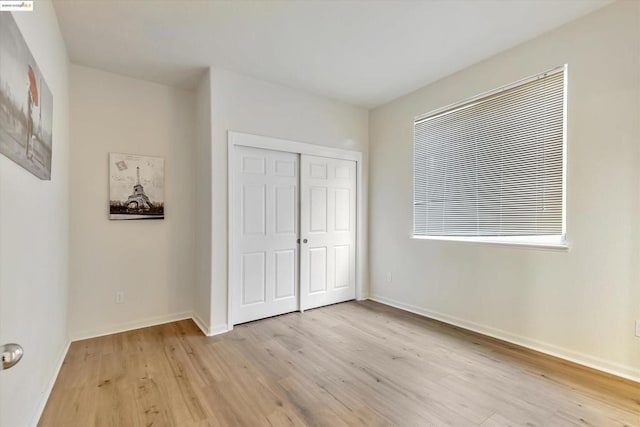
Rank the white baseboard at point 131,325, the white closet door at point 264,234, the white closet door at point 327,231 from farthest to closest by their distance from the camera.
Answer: the white closet door at point 327,231
the white closet door at point 264,234
the white baseboard at point 131,325

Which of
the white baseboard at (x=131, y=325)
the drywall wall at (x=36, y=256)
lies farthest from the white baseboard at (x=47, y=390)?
the white baseboard at (x=131, y=325)

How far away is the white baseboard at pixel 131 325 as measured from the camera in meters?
3.00

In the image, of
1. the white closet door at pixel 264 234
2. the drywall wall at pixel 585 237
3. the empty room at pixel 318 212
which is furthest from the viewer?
the white closet door at pixel 264 234

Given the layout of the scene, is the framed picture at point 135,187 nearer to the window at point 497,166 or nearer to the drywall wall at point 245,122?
the drywall wall at point 245,122

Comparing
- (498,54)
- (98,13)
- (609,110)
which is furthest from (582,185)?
(98,13)

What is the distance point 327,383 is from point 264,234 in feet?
5.92

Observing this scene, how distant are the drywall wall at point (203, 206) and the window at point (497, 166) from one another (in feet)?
8.01

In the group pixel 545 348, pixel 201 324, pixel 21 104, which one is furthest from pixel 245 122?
pixel 545 348

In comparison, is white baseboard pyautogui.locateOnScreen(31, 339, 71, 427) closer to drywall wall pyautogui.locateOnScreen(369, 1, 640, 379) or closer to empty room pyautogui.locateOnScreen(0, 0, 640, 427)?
empty room pyautogui.locateOnScreen(0, 0, 640, 427)

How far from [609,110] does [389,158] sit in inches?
86.3

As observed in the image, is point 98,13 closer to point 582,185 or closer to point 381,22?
point 381,22

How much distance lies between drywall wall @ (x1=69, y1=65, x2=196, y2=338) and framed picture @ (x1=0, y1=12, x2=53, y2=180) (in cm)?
130

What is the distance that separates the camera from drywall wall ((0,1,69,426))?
133 cm

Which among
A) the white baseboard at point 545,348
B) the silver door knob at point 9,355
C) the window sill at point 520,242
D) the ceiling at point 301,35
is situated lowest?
the white baseboard at point 545,348
